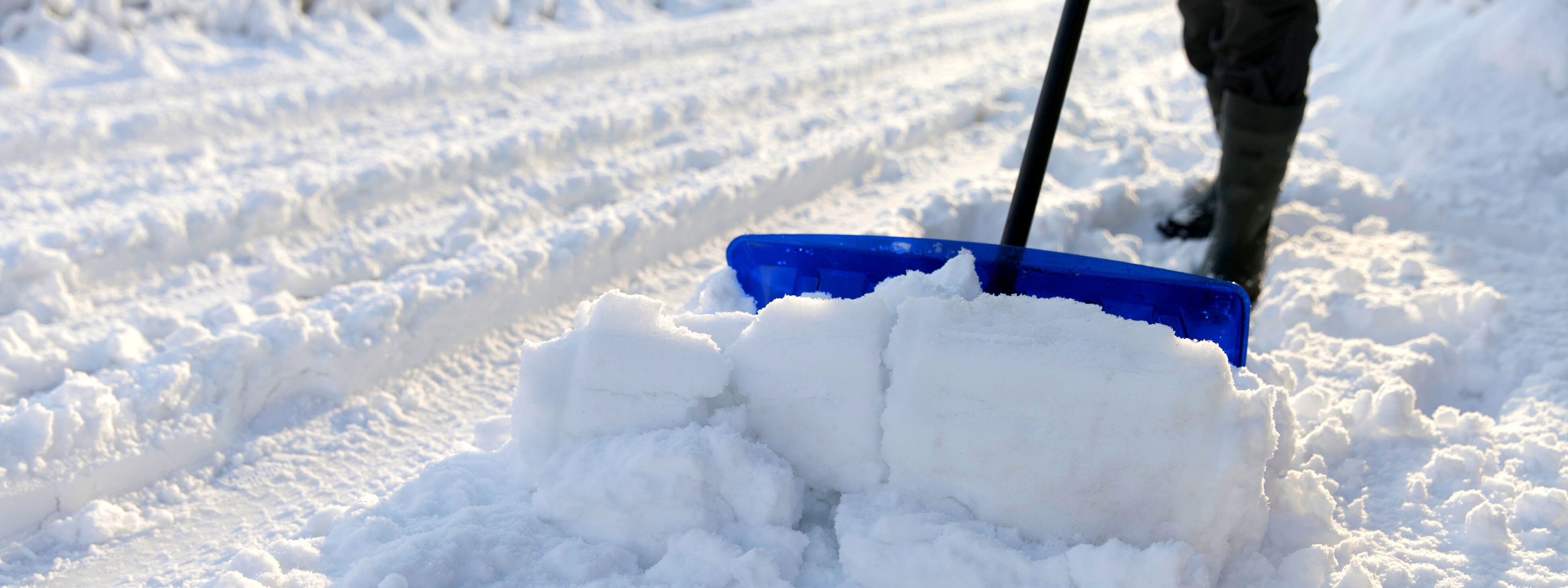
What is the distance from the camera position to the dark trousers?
7.32 feet

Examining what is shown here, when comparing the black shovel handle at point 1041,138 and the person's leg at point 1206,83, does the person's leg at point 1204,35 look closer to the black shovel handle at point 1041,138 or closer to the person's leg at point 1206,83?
the person's leg at point 1206,83

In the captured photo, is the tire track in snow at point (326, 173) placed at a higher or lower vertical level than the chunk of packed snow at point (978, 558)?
lower

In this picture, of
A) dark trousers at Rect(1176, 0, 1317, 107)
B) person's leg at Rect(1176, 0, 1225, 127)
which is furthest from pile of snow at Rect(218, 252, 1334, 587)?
person's leg at Rect(1176, 0, 1225, 127)

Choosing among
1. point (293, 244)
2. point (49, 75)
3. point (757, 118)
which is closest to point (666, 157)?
point (757, 118)

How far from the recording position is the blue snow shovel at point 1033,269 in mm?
1679

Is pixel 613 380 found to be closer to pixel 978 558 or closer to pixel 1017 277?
pixel 978 558

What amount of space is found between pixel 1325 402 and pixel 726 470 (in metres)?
1.25

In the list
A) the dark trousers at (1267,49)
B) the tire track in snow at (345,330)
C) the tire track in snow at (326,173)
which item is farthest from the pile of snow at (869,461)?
the tire track in snow at (326,173)

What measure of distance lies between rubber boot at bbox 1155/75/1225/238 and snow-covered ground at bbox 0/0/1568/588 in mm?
101

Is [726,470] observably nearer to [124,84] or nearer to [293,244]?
[293,244]

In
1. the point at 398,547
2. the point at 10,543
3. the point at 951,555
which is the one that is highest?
the point at 951,555

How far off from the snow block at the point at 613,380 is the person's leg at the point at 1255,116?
1.63 meters

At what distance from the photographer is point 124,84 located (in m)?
3.81

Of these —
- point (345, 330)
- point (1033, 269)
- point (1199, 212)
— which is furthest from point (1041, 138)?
point (345, 330)
